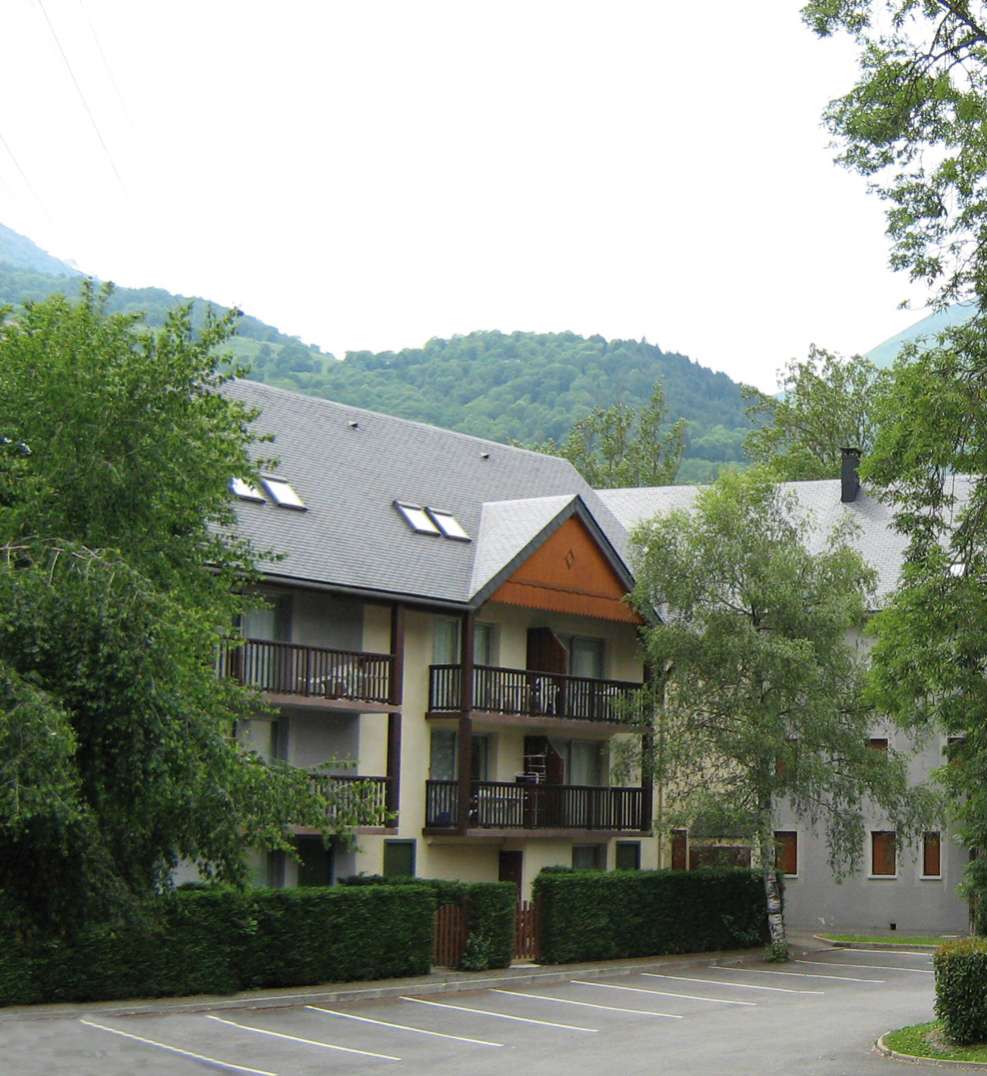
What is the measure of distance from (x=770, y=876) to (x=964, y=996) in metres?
14.8

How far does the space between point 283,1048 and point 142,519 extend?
7.46 metres

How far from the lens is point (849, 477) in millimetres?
46406

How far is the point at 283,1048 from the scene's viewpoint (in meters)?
20.8

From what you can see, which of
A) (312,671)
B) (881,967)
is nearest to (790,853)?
(881,967)

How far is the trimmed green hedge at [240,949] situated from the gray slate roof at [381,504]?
6.94 meters

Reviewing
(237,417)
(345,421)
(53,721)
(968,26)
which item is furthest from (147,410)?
(345,421)

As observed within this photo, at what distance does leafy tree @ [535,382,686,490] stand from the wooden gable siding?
108 ft

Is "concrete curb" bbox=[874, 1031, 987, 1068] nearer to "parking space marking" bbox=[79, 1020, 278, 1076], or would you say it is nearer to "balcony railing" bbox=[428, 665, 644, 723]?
"parking space marking" bbox=[79, 1020, 278, 1076]

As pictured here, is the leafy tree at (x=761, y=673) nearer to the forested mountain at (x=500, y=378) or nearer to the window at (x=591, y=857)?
the window at (x=591, y=857)

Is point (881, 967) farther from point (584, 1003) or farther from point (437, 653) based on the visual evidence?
point (437, 653)

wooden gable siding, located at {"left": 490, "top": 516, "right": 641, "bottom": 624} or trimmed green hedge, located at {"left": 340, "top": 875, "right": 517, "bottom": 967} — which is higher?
wooden gable siding, located at {"left": 490, "top": 516, "right": 641, "bottom": 624}

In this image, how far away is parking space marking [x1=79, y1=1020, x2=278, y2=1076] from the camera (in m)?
18.9

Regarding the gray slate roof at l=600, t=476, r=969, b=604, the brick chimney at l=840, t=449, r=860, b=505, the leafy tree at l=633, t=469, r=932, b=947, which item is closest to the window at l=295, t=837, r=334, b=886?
the leafy tree at l=633, t=469, r=932, b=947

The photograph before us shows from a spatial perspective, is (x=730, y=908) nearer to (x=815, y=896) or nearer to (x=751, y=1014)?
(x=815, y=896)
